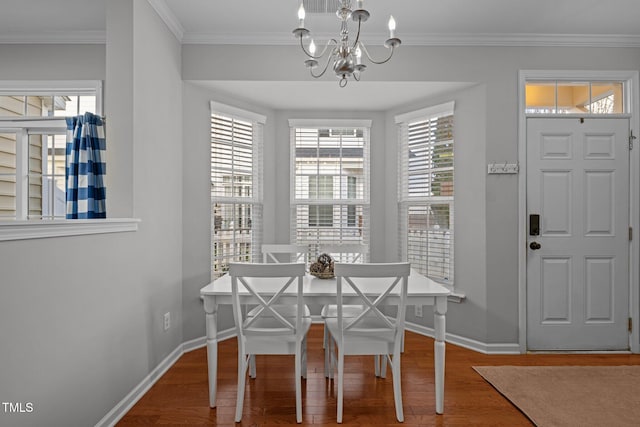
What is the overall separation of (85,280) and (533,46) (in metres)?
3.87

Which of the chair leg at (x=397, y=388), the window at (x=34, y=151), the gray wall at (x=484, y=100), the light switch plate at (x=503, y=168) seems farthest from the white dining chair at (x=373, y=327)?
the window at (x=34, y=151)

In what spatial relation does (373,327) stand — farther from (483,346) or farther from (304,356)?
(483,346)

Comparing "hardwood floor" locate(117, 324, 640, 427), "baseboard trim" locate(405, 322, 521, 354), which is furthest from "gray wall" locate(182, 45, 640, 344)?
"hardwood floor" locate(117, 324, 640, 427)

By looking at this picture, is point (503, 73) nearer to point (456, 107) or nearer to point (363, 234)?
point (456, 107)

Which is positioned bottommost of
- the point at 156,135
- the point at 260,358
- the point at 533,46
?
the point at 260,358

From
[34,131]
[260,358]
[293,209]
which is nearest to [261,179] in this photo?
[293,209]

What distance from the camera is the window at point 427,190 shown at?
331 cm

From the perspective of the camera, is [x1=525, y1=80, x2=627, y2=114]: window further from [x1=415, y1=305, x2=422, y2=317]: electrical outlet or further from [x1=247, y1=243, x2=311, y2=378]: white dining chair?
[x1=247, y1=243, x2=311, y2=378]: white dining chair

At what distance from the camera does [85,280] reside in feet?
5.64

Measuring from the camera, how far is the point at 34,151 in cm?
293

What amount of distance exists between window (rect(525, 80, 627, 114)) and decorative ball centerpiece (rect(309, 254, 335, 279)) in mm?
2323

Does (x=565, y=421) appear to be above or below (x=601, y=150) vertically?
below

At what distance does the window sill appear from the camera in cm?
131

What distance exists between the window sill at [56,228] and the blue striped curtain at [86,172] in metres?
0.34
